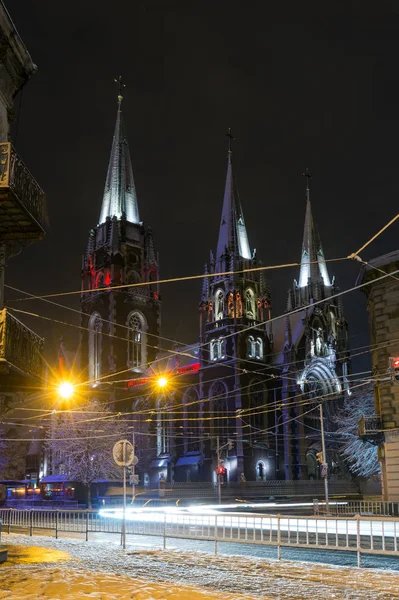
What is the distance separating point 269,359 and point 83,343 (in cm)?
2743

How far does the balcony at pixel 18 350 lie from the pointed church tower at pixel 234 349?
2066 inches

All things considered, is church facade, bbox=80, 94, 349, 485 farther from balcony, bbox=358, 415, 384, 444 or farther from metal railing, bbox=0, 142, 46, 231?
metal railing, bbox=0, 142, 46, 231

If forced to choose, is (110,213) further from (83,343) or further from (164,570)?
(164,570)

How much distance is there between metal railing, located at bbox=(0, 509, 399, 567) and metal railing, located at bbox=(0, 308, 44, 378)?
6.13 metres

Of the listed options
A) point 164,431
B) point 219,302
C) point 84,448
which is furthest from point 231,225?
point 84,448

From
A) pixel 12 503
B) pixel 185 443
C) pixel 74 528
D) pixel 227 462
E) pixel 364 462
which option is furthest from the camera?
pixel 185 443

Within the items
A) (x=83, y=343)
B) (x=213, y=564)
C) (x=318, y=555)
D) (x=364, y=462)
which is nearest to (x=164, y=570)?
(x=213, y=564)

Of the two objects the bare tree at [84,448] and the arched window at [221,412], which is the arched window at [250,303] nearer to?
the arched window at [221,412]

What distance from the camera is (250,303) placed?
265 ft

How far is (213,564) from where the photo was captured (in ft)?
46.0

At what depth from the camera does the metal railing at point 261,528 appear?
565 inches

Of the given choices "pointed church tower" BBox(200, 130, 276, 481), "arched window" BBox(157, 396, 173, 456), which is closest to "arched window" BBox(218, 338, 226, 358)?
"pointed church tower" BBox(200, 130, 276, 481)

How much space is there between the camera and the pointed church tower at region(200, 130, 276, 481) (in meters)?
70.9

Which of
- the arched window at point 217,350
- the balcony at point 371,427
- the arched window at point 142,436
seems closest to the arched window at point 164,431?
the arched window at point 142,436
